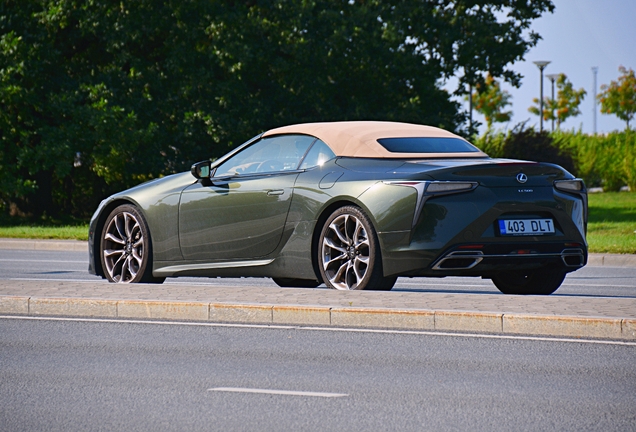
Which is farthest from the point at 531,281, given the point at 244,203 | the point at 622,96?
the point at 622,96

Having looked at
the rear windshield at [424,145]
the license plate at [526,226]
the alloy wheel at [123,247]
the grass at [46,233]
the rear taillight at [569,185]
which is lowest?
the grass at [46,233]

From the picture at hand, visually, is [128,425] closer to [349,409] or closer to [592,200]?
[349,409]

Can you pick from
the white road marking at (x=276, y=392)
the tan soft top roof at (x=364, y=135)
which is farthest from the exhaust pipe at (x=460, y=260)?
the white road marking at (x=276, y=392)

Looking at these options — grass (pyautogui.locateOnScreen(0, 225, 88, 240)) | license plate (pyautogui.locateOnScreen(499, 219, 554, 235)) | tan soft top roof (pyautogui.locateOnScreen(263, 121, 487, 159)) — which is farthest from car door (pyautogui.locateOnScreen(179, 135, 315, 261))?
grass (pyautogui.locateOnScreen(0, 225, 88, 240))

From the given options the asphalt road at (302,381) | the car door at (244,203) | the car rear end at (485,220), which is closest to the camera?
the asphalt road at (302,381)

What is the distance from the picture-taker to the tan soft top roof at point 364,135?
31.2 feet

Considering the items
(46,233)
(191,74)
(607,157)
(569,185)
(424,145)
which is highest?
(191,74)

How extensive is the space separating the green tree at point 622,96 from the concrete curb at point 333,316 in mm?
80004

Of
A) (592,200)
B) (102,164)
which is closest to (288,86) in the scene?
(102,164)

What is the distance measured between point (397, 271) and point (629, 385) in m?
3.01

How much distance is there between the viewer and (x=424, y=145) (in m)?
9.73

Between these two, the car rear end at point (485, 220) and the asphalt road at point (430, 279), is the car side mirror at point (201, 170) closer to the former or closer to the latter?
the asphalt road at point (430, 279)

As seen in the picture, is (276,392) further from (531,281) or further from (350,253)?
(531,281)

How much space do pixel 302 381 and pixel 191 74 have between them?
23086mm
